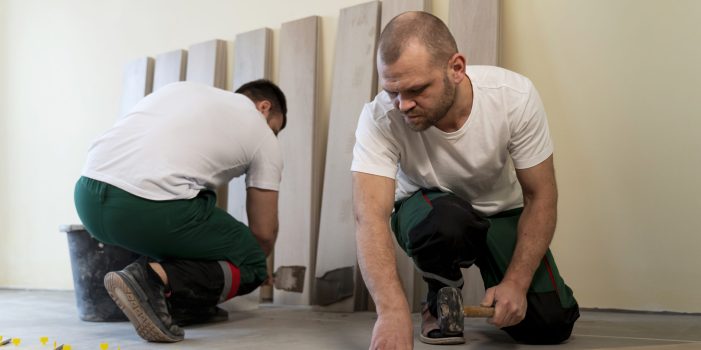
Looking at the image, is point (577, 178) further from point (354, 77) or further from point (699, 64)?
point (354, 77)

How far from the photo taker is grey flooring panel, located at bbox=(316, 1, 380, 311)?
322 cm

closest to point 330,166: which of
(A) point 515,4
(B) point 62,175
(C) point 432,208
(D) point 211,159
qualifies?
(D) point 211,159

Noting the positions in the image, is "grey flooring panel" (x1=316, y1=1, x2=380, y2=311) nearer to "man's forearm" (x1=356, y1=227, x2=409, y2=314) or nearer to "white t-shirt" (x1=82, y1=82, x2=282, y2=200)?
"white t-shirt" (x1=82, y1=82, x2=282, y2=200)

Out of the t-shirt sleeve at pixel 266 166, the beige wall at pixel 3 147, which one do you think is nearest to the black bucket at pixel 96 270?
the t-shirt sleeve at pixel 266 166

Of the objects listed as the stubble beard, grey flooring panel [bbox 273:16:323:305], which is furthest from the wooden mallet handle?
grey flooring panel [bbox 273:16:323:305]

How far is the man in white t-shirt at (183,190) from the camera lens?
242 centimetres

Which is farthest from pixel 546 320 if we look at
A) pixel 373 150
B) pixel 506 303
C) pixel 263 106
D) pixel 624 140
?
pixel 263 106

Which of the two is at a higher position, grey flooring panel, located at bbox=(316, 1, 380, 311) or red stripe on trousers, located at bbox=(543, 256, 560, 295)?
grey flooring panel, located at bbox=(316, 1, 380, 311)

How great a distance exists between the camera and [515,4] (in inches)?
117

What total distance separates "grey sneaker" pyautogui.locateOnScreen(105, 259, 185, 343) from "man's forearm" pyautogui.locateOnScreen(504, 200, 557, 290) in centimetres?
104

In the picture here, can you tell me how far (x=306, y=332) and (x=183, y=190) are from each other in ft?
2.16

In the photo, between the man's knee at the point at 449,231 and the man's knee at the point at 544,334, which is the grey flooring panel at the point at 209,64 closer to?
the man's knee at the point at 449,231

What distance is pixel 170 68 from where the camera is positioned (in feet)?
13.8

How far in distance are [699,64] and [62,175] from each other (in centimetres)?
390
